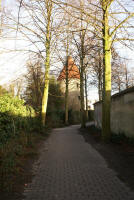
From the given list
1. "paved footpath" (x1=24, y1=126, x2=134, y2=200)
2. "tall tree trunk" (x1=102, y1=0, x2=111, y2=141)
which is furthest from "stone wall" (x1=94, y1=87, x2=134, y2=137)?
"paved footpath" (x1=24, y1=126, x2=134, y2=200)

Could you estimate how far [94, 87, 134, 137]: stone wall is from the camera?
379 inches

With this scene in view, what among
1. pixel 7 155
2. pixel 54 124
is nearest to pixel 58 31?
pixel 7 155

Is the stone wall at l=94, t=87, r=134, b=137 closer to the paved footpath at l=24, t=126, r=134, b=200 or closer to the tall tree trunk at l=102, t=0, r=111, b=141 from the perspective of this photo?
the tall tree trunk at l=102, t=0, r=111, b=141

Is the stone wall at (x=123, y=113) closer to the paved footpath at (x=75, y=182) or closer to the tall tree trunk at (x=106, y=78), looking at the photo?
Answer: the tall tree trunk at (x=106, y=78)

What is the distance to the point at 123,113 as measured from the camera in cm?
1091

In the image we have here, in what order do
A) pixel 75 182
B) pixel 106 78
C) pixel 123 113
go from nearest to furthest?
pixel 75 182
pixel 106 78
pixel 123 113

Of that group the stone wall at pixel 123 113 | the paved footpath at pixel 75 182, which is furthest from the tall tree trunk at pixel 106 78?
the paved footpath at pixel 75 182

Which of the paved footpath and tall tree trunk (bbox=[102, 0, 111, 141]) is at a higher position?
tall tree trunk (bbox=[102, 0, 111, 141])

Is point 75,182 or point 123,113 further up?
point 123,113

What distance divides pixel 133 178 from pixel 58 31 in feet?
24.5

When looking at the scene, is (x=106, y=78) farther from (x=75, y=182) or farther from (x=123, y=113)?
(x=75, y=182)

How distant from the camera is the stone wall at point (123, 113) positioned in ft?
31.6

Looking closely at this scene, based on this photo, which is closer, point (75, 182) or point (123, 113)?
point (75, 182)

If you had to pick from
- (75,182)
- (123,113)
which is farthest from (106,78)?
(75,182)
